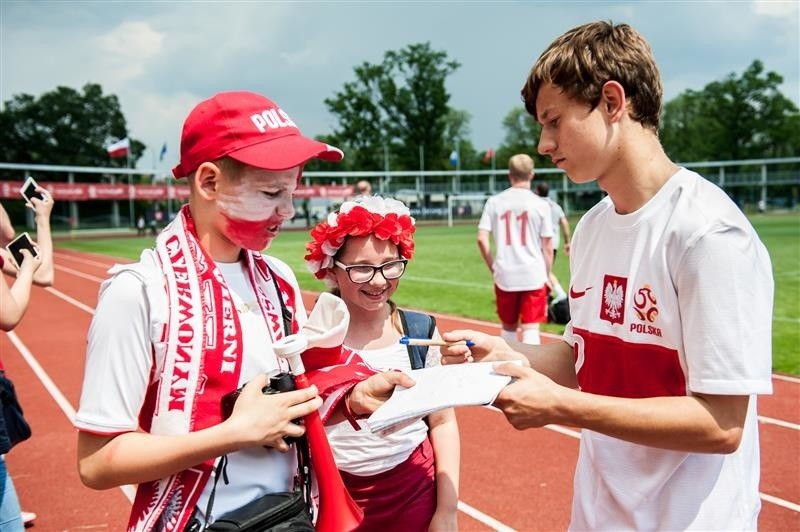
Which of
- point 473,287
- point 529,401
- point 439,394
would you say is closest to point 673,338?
point 529,401

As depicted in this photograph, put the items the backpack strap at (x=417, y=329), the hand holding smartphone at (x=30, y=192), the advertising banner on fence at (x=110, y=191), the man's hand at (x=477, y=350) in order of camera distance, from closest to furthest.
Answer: the man's hand at (x=477, y=350) → the backpack strap at (x=417, y=329) → the hand holding smartphone at (x=30, y=192) → the advertising banner on fence at (x=110, y=191)

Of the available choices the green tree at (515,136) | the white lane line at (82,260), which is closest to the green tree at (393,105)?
the green tree at (515,136)

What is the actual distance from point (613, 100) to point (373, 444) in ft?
5.28

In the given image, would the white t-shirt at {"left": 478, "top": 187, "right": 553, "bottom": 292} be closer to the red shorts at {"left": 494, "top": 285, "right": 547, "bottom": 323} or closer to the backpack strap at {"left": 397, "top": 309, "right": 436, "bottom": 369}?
the red shorts at {"left": 494, "top": 285, "right": 547, "bottom": 323}

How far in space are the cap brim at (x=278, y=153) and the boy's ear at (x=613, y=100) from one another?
0.90 meters

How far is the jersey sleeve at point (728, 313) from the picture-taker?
1.62 meters

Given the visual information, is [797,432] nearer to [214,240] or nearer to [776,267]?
[214,240]

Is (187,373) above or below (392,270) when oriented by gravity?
below

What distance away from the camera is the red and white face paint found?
1.88m

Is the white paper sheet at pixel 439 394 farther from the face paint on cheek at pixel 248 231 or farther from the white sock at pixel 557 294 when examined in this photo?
the white sock at pixel 557 294

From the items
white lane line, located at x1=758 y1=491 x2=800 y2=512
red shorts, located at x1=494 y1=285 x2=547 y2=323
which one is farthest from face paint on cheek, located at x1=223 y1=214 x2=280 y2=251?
red shorts, located at x1=494 y1=285 x2=547 y2=323

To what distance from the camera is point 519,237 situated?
7668 mm

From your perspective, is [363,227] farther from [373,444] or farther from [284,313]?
[373,444]

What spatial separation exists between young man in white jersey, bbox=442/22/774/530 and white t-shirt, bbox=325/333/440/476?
743 mm
